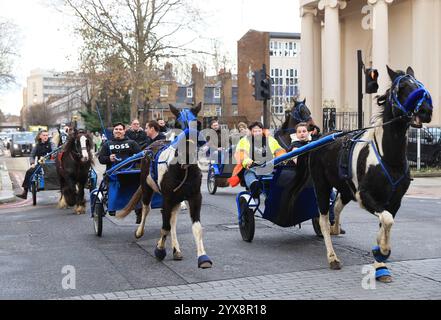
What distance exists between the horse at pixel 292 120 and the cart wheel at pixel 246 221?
156 cm

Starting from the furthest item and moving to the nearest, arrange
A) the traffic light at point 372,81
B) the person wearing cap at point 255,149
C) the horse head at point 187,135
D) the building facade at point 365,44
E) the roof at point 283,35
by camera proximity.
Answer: the roof at point 283,35, the building facade at point 365,44, the traffic light at point 372,81, the person wearing cap at point 255,149, the horse head at point 187,135

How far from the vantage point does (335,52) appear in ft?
118

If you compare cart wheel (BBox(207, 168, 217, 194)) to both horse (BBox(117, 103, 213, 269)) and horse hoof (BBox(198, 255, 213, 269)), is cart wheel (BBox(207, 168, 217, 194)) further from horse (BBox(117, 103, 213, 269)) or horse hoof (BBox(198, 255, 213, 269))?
horse hoof (BBox(198, 255, 213, 269))

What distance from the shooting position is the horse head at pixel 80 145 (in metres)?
13.1

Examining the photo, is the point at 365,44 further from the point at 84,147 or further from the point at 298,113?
the point at 298,113

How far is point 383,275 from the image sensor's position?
22.1 ft

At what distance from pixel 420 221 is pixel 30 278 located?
7852 mm

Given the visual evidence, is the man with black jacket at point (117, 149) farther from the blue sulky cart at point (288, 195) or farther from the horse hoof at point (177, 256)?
the blue sulky cart at point (288, 195)

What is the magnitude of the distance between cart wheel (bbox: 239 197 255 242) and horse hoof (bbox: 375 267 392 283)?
2877 mm

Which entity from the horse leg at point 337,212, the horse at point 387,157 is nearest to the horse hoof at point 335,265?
the horse at point 387,157

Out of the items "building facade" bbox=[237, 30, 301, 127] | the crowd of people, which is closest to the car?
"building facade" bbox=[237, 30, 301, 127]

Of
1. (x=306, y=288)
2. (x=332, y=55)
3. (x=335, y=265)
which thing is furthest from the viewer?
(x=332, y=55)

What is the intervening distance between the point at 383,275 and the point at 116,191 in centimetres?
517

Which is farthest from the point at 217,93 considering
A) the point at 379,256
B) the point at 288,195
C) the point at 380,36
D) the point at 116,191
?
the point at 379,256
